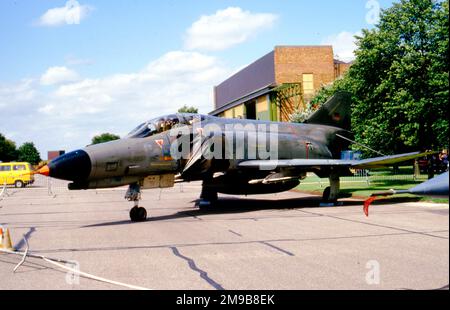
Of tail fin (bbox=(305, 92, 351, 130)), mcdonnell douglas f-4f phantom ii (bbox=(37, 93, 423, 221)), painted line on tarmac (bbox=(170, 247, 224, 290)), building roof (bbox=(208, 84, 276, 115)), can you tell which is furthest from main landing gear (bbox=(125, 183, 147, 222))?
building roof (bbox=(208, 84, 276, 115))

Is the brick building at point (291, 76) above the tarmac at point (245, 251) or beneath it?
above

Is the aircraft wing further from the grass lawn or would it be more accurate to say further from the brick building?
the brick building

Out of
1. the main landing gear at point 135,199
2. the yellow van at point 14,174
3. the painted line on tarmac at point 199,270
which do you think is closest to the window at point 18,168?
the yellow van at point 14,174

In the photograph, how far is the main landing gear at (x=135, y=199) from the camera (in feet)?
43.9

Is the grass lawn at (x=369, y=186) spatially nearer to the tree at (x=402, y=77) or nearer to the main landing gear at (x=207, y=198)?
the tree at (x=402, y=77)

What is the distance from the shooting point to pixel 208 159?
1494 centimetres

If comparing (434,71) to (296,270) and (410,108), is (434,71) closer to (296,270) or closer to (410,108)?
(410,108)

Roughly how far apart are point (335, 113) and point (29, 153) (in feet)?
567

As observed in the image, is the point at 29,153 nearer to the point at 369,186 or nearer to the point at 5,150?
the point at 5,150

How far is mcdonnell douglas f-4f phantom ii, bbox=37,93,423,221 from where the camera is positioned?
1243cm

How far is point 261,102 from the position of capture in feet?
223

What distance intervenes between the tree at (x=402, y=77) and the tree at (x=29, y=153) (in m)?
165

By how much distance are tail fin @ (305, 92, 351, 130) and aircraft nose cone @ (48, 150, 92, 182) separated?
12055 millimetres
